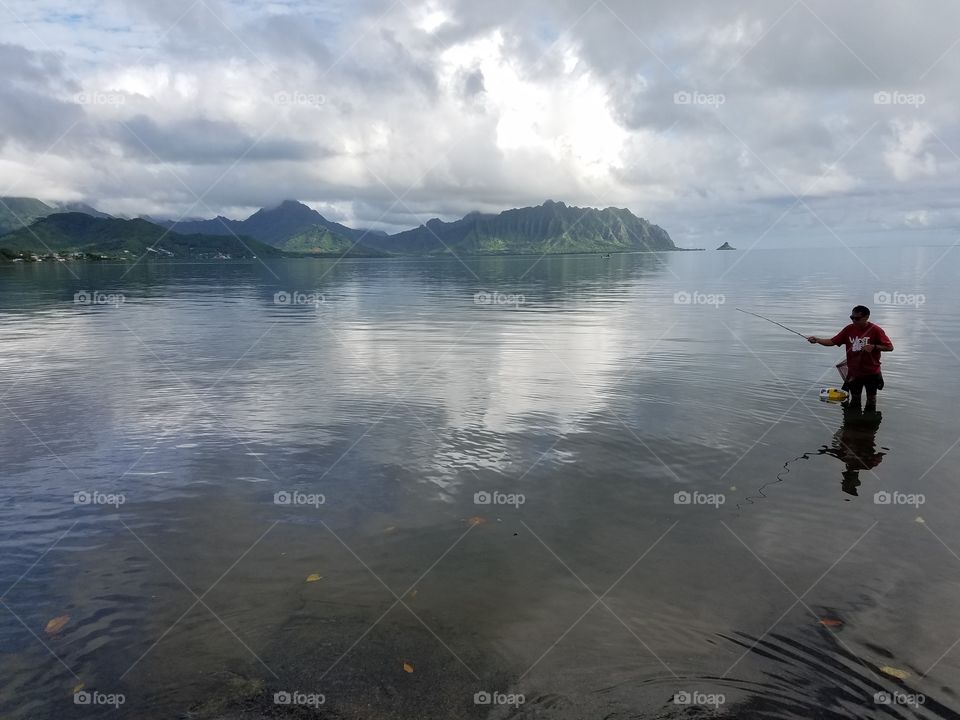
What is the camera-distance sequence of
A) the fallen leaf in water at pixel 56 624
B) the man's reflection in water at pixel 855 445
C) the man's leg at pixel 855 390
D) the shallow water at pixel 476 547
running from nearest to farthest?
the shallow water at pixel 476 547
the fallen leaf in water at pixel 56 624
the man's reflection in water at pixel 855 445
the man's leg at pixel 855 390

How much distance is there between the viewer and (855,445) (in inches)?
596

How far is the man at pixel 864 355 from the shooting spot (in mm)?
18531

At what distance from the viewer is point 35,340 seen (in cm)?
3195

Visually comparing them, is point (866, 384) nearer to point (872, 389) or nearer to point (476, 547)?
point (872, 389)

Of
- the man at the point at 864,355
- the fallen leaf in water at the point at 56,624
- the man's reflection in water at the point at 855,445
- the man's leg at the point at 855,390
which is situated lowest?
the fallen leaf in water at the point at 56,624

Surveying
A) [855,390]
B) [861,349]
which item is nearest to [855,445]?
[855,390]

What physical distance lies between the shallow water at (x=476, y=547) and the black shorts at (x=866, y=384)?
0.96m

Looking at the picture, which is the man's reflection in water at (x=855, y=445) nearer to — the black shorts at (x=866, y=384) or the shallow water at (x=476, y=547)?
the shallow water at (x=476, y=547)

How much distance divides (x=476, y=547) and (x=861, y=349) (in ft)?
50.1

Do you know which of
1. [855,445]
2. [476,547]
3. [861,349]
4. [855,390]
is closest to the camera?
[476,547]

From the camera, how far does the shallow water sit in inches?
272

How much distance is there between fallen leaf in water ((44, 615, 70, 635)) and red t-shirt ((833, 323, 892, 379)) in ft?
66.6

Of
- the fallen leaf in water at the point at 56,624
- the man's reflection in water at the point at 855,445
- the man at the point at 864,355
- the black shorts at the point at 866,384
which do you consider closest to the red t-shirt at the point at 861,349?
the man at the point at 864,355

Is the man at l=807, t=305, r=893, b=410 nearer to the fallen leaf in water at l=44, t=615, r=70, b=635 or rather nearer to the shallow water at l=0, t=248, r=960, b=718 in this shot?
the shallow water at l=0, t=248, r=960, b=718
